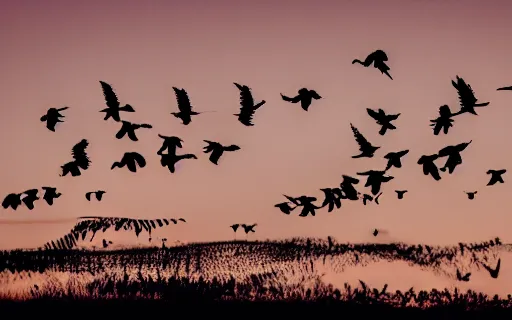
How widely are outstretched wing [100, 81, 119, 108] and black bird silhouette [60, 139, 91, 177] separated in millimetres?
2305

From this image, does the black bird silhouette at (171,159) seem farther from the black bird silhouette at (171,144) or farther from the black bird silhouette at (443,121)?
the black bird silhouette at (443,121)

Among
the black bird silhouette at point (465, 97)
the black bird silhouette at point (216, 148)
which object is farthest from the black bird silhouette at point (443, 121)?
the black bird silhouette at point (216, 148)

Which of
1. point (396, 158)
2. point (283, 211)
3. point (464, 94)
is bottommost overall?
point (283, 211)

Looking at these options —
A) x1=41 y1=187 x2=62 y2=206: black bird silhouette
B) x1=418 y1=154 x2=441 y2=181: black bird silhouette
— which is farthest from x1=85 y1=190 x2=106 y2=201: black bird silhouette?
x1=418 y1=154 x2=441 y2=181: black bird silhouette

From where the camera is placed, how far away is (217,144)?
688 inches

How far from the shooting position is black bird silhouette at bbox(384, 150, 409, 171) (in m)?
17.7

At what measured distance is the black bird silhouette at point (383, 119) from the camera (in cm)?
1745

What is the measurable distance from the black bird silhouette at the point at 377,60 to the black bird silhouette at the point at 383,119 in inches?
55.6

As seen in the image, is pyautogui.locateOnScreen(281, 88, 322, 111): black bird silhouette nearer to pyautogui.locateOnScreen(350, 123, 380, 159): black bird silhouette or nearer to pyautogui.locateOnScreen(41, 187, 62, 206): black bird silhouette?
pyautogui.locateOnScreen(350, 123, 380, 159): black bird silhouette

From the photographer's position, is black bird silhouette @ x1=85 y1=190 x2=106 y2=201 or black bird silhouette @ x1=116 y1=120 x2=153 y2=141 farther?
black bird silhouette @ x1=85 y1=190 x2=106 y2=201

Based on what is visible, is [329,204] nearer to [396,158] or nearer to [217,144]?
[396,158]

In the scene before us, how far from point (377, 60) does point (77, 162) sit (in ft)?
24.3

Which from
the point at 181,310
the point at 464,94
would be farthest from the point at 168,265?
the point at 464,94

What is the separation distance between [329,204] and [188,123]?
5.29 meters
